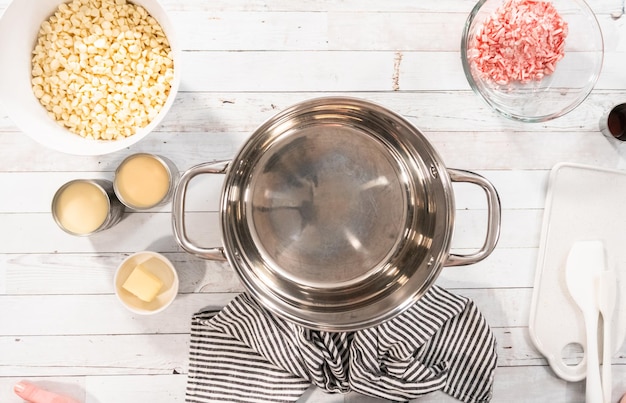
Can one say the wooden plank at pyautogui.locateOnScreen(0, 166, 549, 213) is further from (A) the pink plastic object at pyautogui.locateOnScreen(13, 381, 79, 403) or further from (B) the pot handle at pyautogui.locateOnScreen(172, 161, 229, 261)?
(A) the pink plastic object at pyautogui.locateOnScreen(13, 381, 79, 403)

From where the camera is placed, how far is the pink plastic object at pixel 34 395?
37.9 inches

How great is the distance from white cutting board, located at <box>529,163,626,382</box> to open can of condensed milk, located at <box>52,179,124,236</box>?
87cm

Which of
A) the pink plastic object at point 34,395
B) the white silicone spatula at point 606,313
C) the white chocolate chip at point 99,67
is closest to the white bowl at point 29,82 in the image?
the white chocolate chip at point 99,67

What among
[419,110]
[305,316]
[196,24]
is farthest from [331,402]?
[196,24]

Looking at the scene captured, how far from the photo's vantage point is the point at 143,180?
928 millimetres

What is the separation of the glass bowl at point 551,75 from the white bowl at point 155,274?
698mm

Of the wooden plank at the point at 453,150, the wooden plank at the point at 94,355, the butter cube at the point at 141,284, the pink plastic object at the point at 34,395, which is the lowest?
the pink plastic object at the point at 34,395

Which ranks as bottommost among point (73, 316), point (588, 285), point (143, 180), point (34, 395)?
point (34, 395)

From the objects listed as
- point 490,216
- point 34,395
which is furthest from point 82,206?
point 490,216

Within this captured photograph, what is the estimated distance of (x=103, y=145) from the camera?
88 cm

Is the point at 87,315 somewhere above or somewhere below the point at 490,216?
below

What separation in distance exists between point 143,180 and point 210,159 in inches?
5.4

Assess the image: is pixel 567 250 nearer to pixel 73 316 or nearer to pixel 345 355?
pixel 345 355

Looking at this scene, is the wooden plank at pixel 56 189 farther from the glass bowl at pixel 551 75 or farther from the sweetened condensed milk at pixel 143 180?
the glass bowl at pixel 551 75
